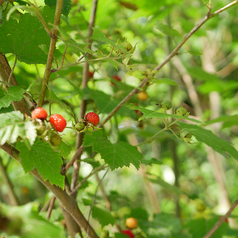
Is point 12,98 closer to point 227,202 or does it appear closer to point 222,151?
point 222,151

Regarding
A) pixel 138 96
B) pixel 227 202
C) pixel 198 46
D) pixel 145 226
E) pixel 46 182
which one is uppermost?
pixel 198 46

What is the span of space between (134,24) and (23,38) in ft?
4.91

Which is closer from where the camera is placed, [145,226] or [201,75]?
[145,226]

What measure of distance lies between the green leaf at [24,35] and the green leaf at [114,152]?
0.68 feet

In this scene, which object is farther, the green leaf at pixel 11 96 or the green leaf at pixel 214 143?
the green leaf at pixel 214 143

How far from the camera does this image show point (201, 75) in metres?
1.38

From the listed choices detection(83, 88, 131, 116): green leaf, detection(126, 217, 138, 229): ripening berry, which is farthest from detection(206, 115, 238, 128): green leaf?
detection(126, 217, 138, 229): ripening berry

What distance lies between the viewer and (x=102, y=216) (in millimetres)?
754

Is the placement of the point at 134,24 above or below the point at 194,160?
above

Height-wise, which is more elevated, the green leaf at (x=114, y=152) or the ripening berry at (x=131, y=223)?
the green leaf at (x=114, y=152)

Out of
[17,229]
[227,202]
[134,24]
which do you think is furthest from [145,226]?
[134,24]

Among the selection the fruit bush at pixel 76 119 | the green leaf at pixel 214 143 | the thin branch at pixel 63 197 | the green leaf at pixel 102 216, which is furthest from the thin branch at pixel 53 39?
the green leaf at pixel 102 216

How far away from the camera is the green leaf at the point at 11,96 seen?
→ 413 mm

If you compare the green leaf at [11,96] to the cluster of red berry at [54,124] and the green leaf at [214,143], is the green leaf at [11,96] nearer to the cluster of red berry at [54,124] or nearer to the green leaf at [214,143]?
the cluster of red berry at [54,124]
